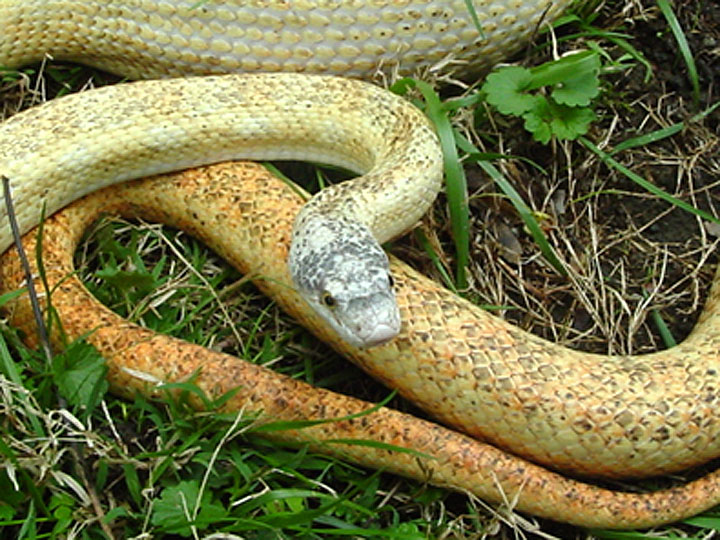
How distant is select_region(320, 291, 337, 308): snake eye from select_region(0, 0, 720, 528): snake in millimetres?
15

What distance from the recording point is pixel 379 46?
14.5 ft

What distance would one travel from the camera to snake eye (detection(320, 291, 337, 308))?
11.4ft

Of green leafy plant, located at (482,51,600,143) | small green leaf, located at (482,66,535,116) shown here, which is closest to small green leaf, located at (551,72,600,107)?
green leafy plant, located at (482,51,600,143)

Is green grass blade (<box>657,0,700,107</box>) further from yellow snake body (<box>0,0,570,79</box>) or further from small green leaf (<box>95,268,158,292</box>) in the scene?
small green leaf (<box>95,268,158,292</box>)

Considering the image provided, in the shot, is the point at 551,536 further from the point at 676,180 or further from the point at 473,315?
the point at 676,180

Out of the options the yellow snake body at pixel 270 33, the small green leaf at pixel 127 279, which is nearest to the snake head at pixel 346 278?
the small green leaf at pixel 127 279

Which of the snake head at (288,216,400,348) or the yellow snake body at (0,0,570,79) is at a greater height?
the yellow snake body at (0,0,570,79)

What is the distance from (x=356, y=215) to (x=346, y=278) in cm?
39

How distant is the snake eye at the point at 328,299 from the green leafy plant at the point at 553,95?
4.27ft

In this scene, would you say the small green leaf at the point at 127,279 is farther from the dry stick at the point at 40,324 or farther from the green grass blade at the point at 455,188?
the green grass blade at the point at 455,188

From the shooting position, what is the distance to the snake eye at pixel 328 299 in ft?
11.4

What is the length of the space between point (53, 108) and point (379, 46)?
1.44 meters

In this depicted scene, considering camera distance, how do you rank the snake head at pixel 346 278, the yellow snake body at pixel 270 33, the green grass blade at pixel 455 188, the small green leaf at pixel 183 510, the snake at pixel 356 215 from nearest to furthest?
the small green leaf at pixel 183 510, the snake head at pixel 346 278, the snake at pixel 356 215, the green grass blade at pixel 455 188, the yellow snake body at pixel 270 33

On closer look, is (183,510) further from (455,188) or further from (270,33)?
(270,33)
